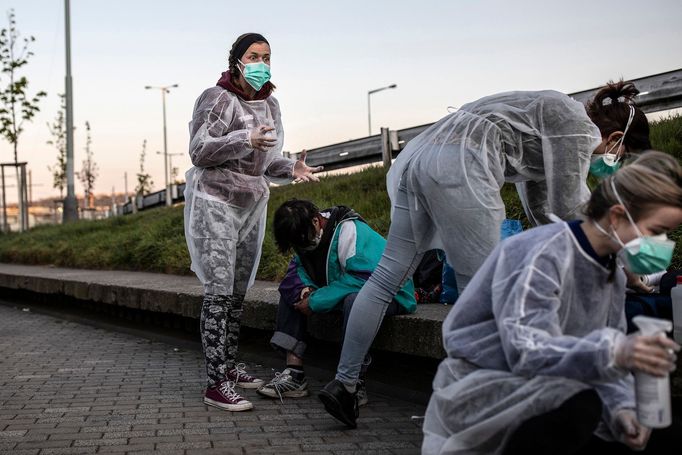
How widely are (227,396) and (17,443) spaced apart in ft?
3.66

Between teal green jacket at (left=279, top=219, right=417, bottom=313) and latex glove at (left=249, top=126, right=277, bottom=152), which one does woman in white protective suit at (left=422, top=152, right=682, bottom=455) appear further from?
latex glove at (left=249, top=126, right=277, bottom=152)

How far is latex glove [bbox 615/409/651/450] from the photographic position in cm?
254

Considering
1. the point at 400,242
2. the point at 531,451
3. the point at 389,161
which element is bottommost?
the point at 531,451

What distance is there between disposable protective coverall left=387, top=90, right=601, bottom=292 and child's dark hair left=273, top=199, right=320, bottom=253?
978mm

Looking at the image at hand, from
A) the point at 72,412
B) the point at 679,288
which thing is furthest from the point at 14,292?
the point at 679,288

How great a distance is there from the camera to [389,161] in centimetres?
1244

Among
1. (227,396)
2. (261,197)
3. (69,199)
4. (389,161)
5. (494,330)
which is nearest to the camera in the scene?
(494,330)

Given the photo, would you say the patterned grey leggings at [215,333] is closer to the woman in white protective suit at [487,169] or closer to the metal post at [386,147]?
the woman in white protective suit at [487,169]

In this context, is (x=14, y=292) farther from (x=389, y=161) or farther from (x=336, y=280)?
(x=336, y=280)

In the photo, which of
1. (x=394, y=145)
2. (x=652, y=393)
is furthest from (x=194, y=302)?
(x=394, y=145)

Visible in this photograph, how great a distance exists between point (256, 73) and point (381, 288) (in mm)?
1540

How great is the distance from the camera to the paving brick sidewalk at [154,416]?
4.18 m

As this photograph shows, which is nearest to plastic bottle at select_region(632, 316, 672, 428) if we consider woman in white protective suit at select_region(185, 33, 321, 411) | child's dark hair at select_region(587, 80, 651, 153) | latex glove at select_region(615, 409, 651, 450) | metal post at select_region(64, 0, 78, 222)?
latex glove at select_region(615, 409, 651, 450)

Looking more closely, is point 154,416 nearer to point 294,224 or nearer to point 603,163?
point 294,224
